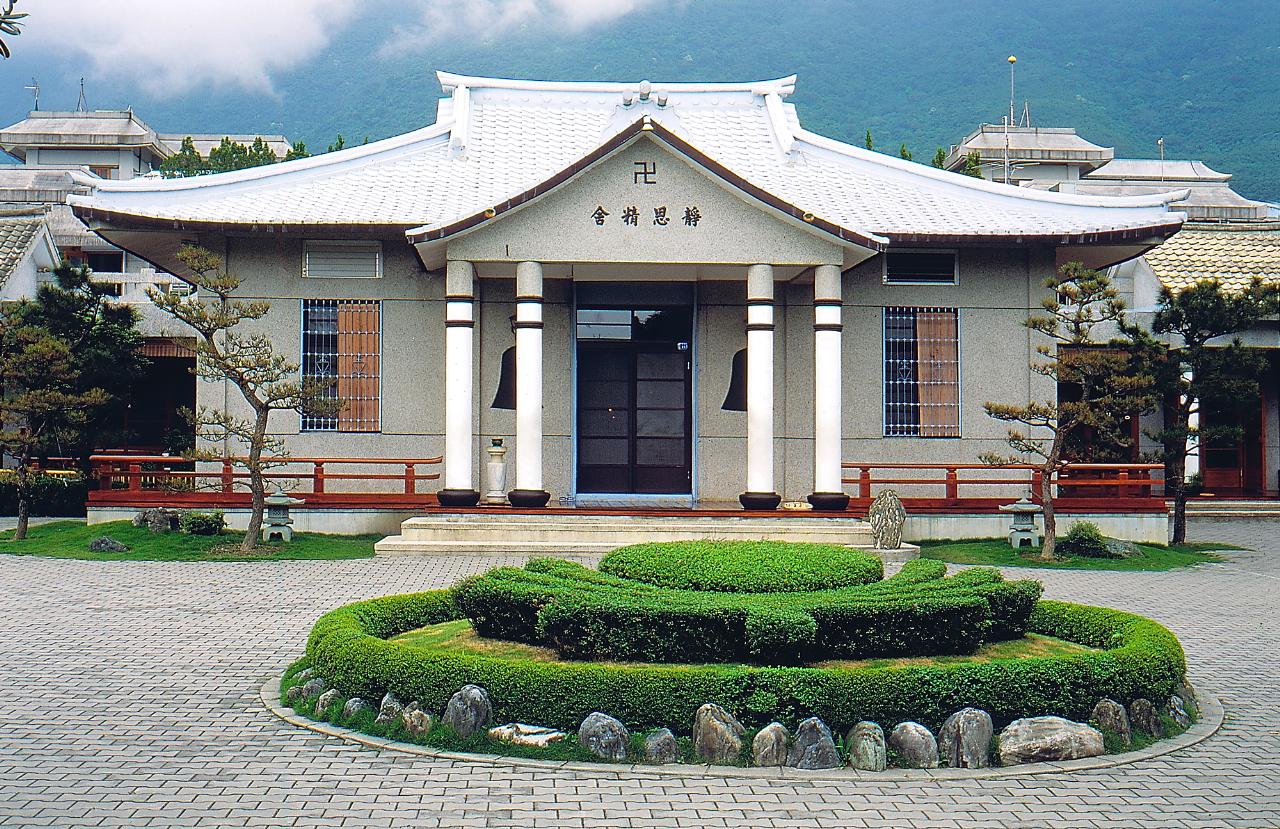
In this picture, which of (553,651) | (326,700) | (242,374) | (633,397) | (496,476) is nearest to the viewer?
(326,700)

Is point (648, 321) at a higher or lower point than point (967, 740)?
higher

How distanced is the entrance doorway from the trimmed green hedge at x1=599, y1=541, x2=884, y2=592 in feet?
32.4

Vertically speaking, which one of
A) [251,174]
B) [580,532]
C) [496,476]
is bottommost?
[580,532]

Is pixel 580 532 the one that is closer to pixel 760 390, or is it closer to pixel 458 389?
pixel 458 389

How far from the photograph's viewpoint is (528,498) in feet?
56.1

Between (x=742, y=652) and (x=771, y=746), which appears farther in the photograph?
(x=742, y=652)

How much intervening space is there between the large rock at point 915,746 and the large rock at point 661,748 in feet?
4.09

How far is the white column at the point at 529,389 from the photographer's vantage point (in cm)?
1714

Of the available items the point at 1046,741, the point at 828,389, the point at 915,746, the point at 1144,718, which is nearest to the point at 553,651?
the point at 915,746

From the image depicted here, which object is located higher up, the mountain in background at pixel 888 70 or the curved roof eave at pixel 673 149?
the mountain in background at pixel 888 70

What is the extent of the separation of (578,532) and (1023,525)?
6280mm

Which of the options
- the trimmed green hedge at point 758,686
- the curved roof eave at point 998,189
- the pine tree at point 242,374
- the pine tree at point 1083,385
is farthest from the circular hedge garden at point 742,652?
the curved roof eave at point 998,189

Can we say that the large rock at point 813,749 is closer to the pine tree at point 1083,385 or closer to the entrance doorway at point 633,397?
the pine tree at point 1083,385

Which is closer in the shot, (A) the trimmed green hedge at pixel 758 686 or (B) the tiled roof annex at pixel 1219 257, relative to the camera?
(A) the trimmed green hedge at pixel 758 686
